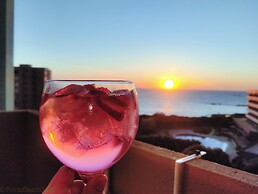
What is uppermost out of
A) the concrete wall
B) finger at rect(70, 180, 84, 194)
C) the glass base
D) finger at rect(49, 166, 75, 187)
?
the glass base

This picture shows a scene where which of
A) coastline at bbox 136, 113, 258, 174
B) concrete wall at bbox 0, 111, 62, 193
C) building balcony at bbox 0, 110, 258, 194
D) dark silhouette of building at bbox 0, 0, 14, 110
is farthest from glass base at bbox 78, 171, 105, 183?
coastline at bbox 136, 113, 258, 174

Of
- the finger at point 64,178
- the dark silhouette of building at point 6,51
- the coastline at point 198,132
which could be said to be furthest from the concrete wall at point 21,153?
the coastline at point 198,132

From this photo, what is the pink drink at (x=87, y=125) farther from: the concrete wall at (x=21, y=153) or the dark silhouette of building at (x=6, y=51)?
the dark silhouette of building at (x=6, y=51)

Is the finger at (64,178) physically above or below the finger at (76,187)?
above

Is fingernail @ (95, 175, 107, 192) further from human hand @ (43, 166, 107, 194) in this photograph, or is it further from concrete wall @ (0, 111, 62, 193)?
concrete wall @ (0, 111, 62, 193)

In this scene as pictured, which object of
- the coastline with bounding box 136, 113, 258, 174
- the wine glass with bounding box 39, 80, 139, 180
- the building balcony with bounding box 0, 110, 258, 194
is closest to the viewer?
the wine glass with bounding box 39, 80, 139, 180

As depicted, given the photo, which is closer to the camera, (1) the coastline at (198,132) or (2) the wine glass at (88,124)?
(2) the wine glass at (88,124)

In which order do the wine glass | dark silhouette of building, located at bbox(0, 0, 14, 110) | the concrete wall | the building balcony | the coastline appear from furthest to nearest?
the coastline, dark silhouette of building, located at bbox(0, 0, 14, 110), the concrete wall, the building balcony, the wine glass
